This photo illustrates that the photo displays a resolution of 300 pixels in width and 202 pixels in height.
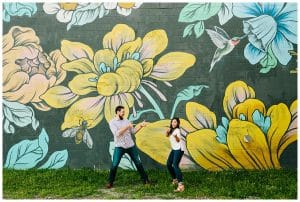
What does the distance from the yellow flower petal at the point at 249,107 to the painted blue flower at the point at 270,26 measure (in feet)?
2.78

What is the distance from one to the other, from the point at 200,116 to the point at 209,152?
787mm

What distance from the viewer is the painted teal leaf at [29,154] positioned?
411 inches

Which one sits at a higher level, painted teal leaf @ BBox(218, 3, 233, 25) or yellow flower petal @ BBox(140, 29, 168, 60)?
painted teal leaf @ BBox(218, 3, 233, 25)

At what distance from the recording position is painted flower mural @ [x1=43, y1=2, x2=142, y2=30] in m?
10.4

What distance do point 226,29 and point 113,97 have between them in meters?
2.79

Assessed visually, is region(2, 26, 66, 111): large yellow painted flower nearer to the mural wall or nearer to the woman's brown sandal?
the mural wall

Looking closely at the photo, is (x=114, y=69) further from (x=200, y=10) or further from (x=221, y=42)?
(x=221, y=42)

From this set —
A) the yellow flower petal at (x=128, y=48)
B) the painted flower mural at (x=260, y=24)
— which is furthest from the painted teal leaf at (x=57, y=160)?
the painted flower mural at (x=260, y=24)

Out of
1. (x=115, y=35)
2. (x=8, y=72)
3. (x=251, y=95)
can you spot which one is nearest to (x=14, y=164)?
(x=8, y=72)

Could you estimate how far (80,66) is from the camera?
10.4m

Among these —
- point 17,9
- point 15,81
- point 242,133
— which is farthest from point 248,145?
point 17,9

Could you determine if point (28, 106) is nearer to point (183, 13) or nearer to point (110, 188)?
point (110, 188)

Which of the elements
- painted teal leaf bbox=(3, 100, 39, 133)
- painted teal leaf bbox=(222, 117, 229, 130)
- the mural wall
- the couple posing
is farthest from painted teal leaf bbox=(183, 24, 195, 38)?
painted teal leaf bbox=(3, 100, 39, 133)

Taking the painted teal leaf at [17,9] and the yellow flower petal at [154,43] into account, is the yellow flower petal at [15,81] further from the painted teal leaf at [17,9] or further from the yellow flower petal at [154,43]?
the yellow flower petal at [154,43]
